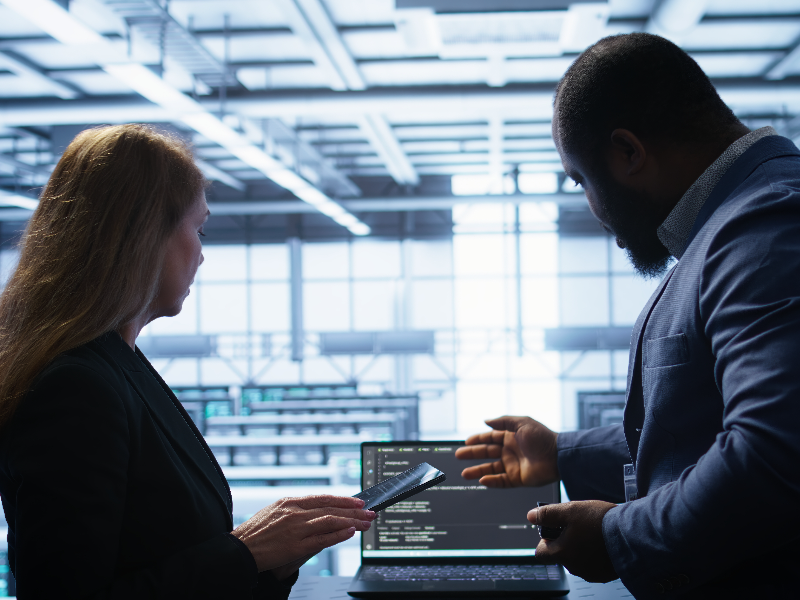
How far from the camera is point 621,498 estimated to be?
1.49 metres

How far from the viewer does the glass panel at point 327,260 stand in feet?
44.3

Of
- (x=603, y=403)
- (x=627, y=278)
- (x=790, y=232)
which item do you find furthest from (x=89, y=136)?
(x=627, y=278)

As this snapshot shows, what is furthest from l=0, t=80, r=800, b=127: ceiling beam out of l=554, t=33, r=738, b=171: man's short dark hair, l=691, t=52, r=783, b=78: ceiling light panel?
l=554, t=33, r=738, b=171: man's short dark hair

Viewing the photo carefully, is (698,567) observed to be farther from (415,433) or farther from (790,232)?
(415,433)

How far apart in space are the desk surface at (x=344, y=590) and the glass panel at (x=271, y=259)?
39.9ft

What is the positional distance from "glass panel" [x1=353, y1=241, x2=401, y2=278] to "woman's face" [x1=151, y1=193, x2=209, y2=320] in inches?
472

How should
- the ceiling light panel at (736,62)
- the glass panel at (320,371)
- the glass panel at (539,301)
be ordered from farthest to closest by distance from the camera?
the glass panel at (320,371)
the glass panel at (539,301)
the ceiling light panel at (736,62)

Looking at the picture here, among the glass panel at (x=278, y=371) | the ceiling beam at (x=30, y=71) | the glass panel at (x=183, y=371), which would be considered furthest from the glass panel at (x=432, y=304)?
the ceiling beam at (x=30, y=71)

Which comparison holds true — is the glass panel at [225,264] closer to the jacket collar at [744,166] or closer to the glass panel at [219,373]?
→ the glass panel at [219,373]

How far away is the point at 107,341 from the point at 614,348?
8.19m

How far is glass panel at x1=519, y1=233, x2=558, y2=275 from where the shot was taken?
13.0 metres

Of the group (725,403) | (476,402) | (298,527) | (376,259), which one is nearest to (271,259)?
(376,259)

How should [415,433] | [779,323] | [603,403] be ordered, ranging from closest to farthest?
1. [779,323]
2. [603,403]
3. [415,433]

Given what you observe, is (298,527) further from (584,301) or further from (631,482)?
(584,301)
